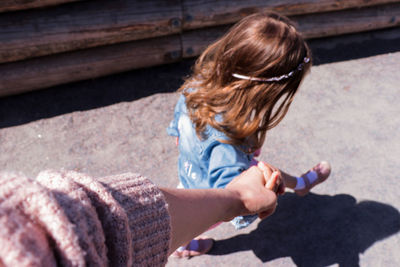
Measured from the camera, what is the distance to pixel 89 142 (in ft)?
10.1

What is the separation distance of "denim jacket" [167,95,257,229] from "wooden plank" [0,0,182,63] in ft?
4.23

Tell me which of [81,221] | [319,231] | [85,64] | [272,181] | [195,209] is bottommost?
[319,231]

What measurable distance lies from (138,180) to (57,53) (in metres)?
2.64

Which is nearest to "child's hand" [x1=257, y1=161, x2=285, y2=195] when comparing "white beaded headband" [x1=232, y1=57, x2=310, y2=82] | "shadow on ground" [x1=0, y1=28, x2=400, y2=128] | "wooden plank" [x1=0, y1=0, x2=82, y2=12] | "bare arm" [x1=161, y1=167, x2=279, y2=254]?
"bare arm" [x1=161, y1=167, x2=279, y2=254]

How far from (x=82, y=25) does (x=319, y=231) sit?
2635 millimetres

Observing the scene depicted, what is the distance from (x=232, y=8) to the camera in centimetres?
340

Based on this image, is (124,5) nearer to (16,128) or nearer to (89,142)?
(89,142)

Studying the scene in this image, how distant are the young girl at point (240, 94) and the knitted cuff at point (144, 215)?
77cm

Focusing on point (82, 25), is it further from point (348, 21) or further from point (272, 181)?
point (348, 21)

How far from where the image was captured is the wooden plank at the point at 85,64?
3.16 m

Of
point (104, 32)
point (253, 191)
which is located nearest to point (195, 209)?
point (253, 191)

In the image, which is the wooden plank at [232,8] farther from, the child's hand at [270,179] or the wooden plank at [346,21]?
the child's hand at [270,179]

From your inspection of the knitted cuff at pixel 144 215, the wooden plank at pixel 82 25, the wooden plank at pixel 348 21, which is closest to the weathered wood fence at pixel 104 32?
the wooden plank at pixel 82 25

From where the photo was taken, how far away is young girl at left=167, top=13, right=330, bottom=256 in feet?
5.93
